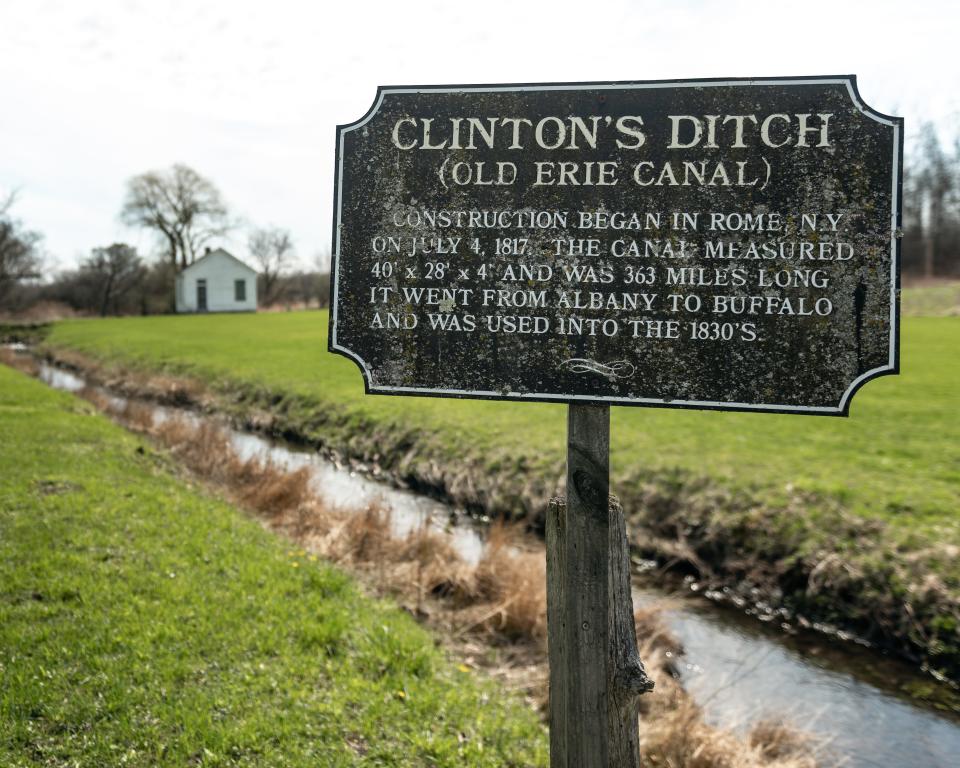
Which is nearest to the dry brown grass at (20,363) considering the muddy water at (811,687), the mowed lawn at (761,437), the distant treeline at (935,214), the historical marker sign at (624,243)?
the mowed lawn at (761,437)

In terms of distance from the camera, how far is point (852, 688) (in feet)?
22.4

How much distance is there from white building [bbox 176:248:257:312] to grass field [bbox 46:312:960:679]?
50.9 metres

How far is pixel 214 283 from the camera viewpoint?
69312 millimetres

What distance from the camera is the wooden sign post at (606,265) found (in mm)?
3137

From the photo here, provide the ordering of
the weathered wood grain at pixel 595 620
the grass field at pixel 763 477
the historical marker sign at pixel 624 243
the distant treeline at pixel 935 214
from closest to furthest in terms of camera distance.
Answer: the historical marker sign at pixel 624 243, the weathered wood grain at pixel 595 620, the grass field at pixel 763 477, the distant treeline at pixel 935 214

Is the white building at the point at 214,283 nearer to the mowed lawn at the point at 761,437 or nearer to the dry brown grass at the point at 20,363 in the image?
the dry brown grass at the point at 20,363

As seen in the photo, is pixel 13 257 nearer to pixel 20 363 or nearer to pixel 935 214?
pixel 20 363

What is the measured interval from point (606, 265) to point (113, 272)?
74623mm

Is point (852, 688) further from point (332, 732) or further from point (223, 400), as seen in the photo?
point (223, 400)

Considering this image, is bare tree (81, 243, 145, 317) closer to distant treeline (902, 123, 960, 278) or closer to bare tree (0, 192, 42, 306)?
bare tree (0, 192, 42, 306)

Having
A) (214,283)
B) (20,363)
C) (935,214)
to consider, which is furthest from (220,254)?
(935,214)

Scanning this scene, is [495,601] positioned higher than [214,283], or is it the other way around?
[214,283]

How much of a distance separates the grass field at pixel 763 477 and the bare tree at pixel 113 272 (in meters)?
54.3

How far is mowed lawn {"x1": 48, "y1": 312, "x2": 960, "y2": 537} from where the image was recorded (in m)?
10.2
